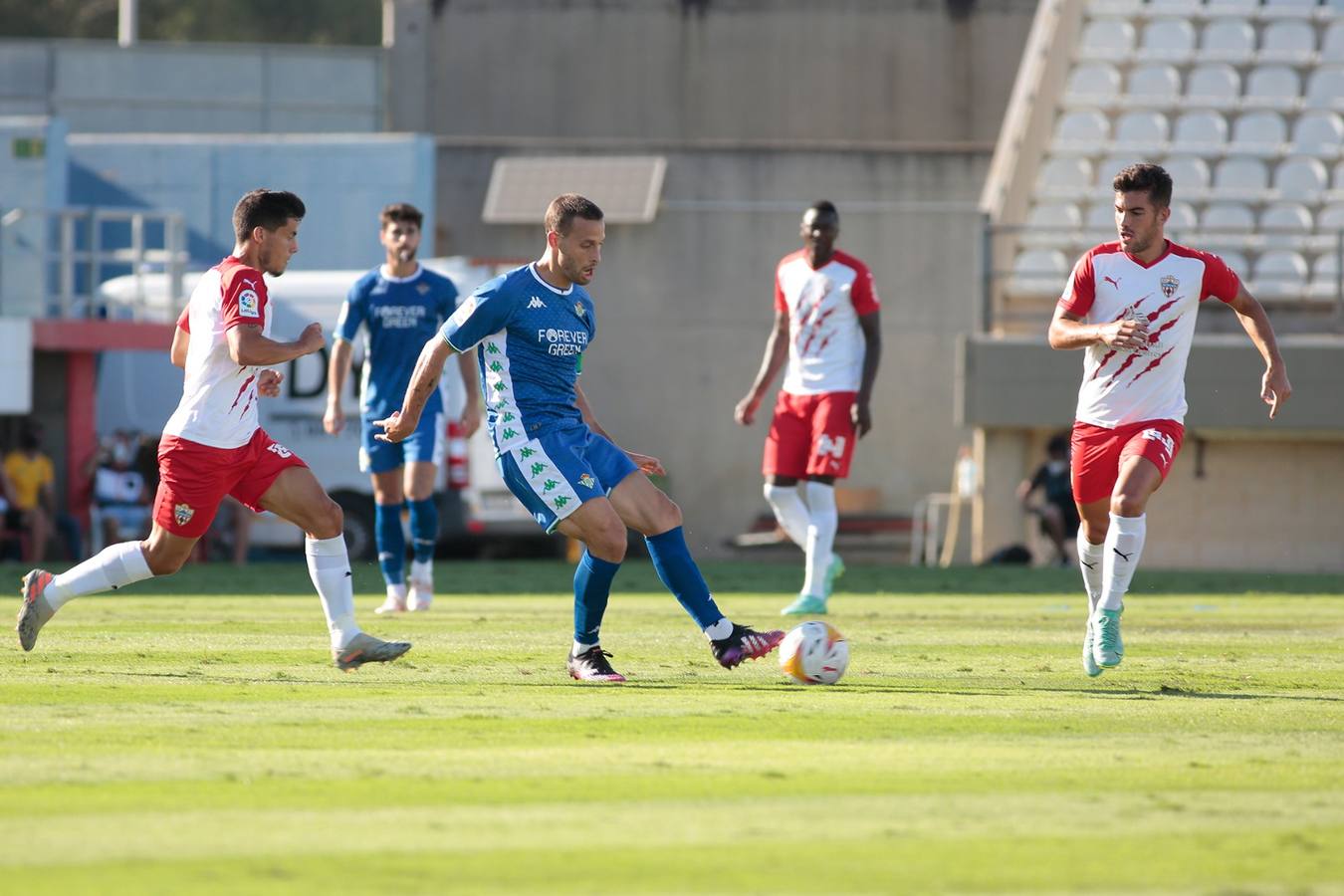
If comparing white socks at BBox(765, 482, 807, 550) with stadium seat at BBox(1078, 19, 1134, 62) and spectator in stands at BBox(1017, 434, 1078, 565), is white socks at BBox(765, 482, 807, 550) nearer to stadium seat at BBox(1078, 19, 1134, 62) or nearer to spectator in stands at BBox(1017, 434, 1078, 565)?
spectator in stands at BBox(1017, 434, 1078, 565)

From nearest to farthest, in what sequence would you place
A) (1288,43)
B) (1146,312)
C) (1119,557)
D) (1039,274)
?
(1119,557) < (1146,312) < (1039,274) < (1288,43)

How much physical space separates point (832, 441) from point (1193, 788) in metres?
6.92

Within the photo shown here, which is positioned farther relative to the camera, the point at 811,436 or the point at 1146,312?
the point at 811,436

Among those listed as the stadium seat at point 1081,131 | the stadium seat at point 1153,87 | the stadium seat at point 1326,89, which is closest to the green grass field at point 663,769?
the stadium seat at point 1081,131

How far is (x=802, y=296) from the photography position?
12.6 metres

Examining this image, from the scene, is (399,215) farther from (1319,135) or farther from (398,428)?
(1319,135)

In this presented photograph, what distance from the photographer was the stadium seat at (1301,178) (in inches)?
979

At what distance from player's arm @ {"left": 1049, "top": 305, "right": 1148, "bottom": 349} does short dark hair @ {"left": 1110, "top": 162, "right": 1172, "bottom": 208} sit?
0.54 m

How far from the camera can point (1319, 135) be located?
84.6ft

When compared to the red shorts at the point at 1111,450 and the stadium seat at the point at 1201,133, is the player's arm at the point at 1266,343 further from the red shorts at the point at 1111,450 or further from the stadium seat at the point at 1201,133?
the stadium seat at the point at 1201,133

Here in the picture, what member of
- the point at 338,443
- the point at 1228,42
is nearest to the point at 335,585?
the point at 338,443

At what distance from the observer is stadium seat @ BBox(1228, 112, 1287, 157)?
2556 centimetres

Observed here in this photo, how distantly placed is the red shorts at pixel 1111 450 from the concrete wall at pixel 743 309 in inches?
713

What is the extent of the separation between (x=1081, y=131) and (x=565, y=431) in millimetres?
19230
